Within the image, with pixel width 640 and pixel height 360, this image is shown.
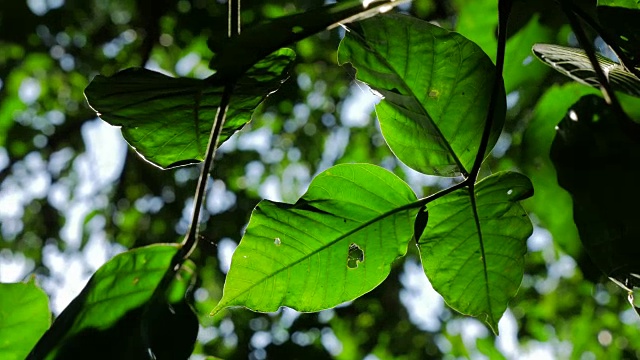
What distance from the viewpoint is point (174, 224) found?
3.31m

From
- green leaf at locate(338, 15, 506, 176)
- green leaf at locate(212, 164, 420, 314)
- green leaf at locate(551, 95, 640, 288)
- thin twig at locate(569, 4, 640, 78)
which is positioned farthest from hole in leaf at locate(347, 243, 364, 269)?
thin twig at locate(569, 4, 640, 78)

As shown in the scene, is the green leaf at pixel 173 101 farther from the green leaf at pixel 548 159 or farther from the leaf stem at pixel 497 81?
the green leaf at pixel 548 159

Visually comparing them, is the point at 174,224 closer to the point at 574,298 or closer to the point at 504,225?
the point at 574,298

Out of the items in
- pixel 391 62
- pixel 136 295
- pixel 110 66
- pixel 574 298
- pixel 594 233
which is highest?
pixel 391 62

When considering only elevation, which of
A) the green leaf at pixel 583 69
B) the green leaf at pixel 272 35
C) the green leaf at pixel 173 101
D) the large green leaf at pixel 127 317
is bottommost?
the large green leaf at pixel 127 317

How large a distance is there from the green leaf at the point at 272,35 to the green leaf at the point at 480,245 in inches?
11.4

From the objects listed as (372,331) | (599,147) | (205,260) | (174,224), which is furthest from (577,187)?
(174,224)

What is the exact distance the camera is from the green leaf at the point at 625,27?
2.17 feet

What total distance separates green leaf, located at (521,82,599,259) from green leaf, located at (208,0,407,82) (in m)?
0.42

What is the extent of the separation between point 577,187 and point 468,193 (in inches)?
4.6

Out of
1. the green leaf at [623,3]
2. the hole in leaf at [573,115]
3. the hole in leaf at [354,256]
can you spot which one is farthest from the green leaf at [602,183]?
the hole in leaf at [354,256]

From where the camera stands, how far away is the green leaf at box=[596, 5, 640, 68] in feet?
2.17

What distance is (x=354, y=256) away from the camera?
2.64ft

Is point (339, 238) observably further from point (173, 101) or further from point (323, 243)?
point (173, 101)
